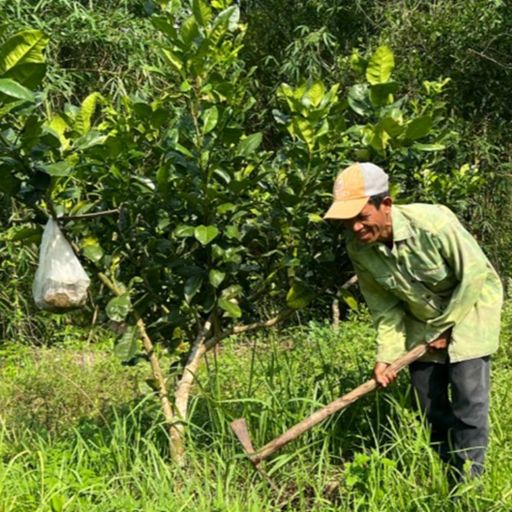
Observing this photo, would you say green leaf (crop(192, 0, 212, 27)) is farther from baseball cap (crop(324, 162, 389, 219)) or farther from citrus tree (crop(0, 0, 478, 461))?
baseball cap (crop(324, 162, 389, 219))

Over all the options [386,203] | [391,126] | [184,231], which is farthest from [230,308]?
[391,126]

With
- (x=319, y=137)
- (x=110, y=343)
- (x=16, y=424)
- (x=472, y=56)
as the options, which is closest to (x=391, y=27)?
(x=472, y=56)

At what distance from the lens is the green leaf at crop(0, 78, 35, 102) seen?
2223 millimetres

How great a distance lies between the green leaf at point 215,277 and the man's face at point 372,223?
509 mm

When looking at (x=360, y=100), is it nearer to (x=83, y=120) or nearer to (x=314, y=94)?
→ (x=314, y=94)

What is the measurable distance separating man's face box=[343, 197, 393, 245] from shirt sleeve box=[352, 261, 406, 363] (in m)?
0.24

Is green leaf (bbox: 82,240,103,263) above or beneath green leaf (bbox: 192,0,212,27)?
beneath

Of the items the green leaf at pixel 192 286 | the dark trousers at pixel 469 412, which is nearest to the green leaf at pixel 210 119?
the green leaf at pixel 192 286

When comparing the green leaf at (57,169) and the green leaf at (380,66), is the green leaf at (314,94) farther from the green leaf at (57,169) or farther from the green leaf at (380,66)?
the green leaf at (57,169)

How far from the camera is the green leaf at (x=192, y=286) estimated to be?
9.36 ft

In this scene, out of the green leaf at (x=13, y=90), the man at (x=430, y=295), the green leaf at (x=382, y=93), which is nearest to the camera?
the green leaf at (x=13, y=90)

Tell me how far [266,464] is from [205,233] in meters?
1.00

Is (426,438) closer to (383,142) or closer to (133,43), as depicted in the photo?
(383,142)

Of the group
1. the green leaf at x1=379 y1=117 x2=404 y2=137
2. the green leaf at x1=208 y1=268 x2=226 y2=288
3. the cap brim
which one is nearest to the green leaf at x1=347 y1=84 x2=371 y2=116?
the green leaf at x1=379 y1=117 x2=404 y2=137
